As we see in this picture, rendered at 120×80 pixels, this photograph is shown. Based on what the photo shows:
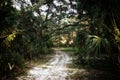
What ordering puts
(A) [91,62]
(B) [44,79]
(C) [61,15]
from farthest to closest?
(C) [61,15]
(A) [91,62]
(B) [44,79]

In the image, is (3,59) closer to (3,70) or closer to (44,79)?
(3,70)

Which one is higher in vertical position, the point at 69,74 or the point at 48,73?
the point at 48,73

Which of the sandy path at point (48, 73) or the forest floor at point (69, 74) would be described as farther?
the sandy path at point (48, 73)

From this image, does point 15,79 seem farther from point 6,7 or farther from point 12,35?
→ point 6,7

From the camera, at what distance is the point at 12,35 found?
9531 mm

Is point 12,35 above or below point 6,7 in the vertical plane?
below

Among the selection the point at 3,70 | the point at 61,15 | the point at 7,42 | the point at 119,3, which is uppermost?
the point at 61,15

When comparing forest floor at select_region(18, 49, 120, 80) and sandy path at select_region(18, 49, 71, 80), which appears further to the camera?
sandy path at select_region(18, 49, 71, 80)

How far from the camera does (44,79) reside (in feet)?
34.8

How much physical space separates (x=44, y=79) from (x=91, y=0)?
16.9 feet

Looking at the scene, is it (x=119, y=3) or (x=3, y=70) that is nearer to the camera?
(x=119, y=3)

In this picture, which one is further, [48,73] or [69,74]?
[48,73]

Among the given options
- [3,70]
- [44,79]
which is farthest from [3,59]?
[44,79]

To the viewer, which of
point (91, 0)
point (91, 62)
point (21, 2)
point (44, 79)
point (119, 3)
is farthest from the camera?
point (21, 2)
